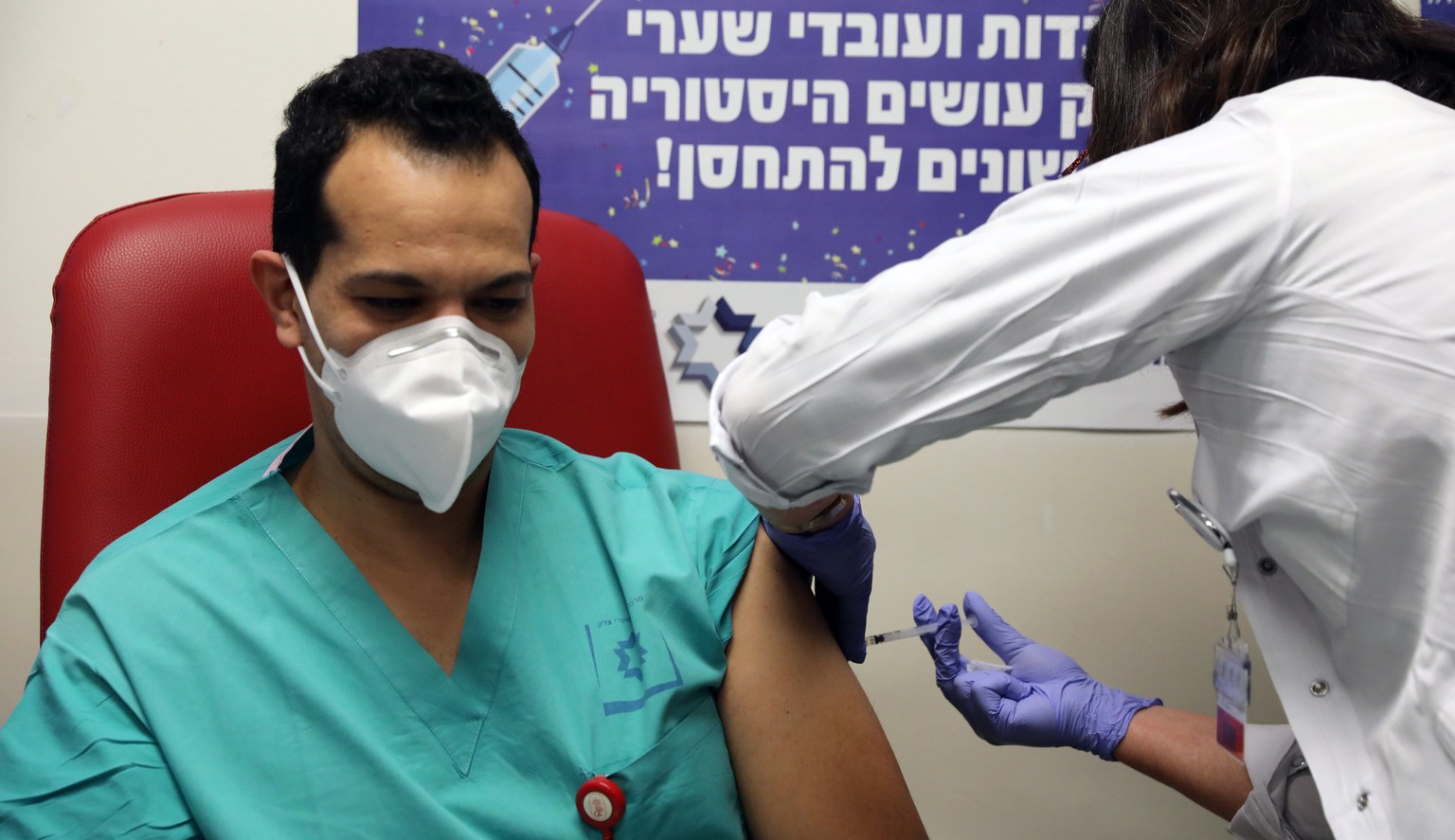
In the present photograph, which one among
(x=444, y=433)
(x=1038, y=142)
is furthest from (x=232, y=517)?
(x=1038, y=142)

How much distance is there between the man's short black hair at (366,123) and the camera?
110 centimetres

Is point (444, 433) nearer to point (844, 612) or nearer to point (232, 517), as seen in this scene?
point (232, 517)

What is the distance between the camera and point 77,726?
0.97m

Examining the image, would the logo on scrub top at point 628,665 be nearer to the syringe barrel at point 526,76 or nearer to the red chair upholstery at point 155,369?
the red chair upholstery at point 155,369

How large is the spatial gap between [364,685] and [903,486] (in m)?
0.95

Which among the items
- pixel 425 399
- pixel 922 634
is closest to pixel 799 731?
pixel 922 634

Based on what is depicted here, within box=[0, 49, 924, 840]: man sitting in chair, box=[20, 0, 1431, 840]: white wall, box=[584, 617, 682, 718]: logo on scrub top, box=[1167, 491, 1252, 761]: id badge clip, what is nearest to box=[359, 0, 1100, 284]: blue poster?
box=[20, 0, 1431, 840]: white wall

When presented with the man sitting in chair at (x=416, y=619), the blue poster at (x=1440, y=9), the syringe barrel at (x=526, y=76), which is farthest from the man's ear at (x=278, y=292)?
the blue poster at (x=1440, y=9)

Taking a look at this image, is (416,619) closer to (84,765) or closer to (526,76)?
(84,765)

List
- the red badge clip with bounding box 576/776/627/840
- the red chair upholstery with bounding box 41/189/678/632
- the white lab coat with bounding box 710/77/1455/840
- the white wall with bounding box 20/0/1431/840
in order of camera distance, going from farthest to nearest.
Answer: the white wall with bounding box 20/0/1431/840, the red chair upholstery with bounding box 41/189/678/632, the red badge clip with bounding box 576/776/627/840, the white lab coat with bounding box 710/77/1455/840

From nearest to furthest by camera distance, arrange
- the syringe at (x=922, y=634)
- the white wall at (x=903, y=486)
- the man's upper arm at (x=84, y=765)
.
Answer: the man's upper arm at (x=84, y=765) < the syringe at (x=922, y=634) < the white wall at (x=903, y=486)

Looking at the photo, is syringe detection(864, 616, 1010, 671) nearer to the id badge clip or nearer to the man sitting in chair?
the man sitting in chair

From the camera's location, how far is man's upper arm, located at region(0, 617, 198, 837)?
0.94 m

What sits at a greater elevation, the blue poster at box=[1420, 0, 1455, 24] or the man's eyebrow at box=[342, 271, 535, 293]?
the blue poster at box=[1420, 0, 1455, 24]
